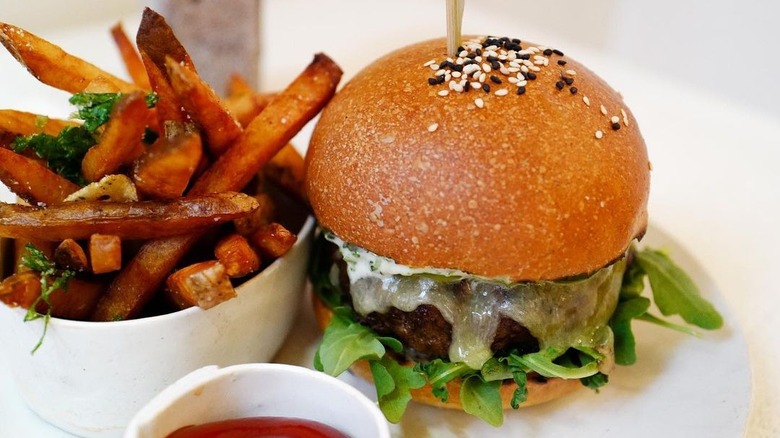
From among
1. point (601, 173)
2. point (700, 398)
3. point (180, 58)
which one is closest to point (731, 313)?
point (700, 398)

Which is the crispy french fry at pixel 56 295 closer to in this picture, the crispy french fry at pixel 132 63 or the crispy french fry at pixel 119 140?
the crispy french fry at pixel 119 140

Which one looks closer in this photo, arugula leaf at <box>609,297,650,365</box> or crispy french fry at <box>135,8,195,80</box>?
crispy french fry at <box>135,8,195,80</box>

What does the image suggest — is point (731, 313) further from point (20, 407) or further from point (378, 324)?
point (20, 407)

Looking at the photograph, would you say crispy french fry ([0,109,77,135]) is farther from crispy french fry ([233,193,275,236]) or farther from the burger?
the burger

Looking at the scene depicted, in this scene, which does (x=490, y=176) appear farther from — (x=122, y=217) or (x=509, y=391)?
(x=122, y=217)

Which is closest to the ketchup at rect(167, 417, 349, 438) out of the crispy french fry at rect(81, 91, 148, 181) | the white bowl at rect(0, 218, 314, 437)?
the white bowl at rect(0, 218, 314, 437)

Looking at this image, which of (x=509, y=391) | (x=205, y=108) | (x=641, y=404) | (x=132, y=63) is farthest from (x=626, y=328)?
(x=132, y=63)
